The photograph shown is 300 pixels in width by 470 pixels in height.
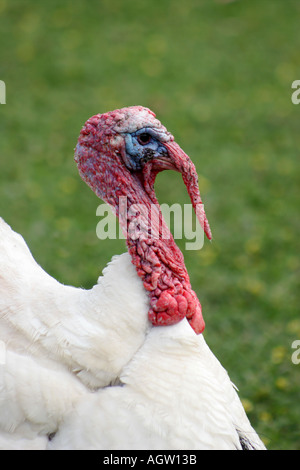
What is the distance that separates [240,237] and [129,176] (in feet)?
10.5

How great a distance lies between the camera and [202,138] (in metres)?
7.26

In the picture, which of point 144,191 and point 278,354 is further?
point 278,354

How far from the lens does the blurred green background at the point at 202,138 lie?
4.82 m

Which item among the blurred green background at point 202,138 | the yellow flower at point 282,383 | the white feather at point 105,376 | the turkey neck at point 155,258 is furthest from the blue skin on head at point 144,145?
the yellow flower at point 282,383

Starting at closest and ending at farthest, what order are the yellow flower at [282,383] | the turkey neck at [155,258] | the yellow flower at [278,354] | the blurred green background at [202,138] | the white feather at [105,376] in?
the white feather at [105,376] < the turkey neck at [155,258] < the yellow flower at [282,383] < the yellow flower at [278,354] < the blurred green background at [202,138]

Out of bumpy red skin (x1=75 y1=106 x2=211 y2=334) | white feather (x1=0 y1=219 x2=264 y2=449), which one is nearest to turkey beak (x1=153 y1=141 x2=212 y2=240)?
bumpy red skin (x1=75 y1=106 x2=211 y2=334)

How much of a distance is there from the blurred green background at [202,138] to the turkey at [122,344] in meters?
1.54

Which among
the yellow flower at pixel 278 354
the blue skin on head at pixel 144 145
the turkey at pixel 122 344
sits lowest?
the yellow flower at pixel 278 354

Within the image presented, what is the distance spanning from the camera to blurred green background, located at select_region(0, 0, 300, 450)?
15.8 feet

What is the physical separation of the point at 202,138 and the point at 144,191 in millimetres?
4600

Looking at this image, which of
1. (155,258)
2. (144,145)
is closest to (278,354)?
(155,258)

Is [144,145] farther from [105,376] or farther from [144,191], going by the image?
[105,376]

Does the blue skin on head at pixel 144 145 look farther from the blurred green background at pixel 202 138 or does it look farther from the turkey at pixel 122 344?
the blurred green background at pixel 202 138

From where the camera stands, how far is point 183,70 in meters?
8.66
